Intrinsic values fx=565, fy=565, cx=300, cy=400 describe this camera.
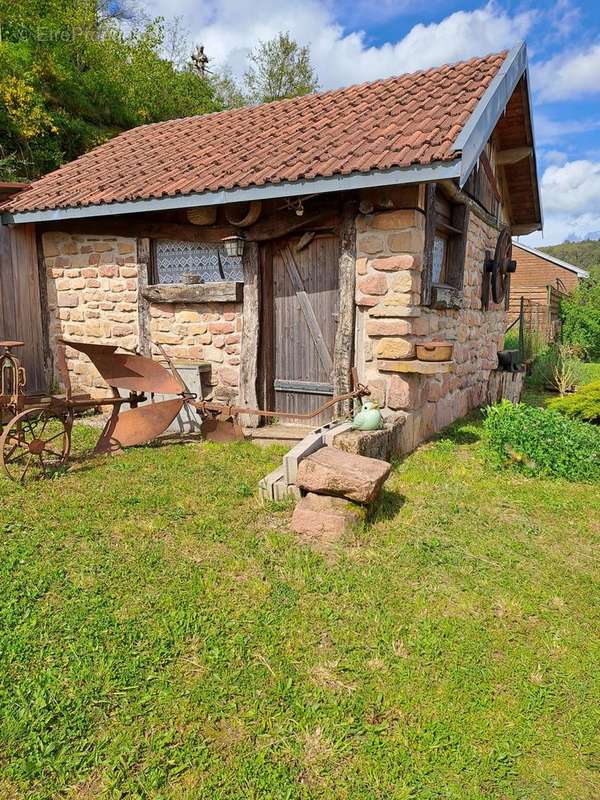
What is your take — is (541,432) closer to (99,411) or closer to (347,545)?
(347,545)

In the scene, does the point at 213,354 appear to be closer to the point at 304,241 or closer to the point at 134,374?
the point at 134,374

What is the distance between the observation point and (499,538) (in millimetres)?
3855

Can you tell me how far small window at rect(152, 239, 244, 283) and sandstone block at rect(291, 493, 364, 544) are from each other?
3.36 meters

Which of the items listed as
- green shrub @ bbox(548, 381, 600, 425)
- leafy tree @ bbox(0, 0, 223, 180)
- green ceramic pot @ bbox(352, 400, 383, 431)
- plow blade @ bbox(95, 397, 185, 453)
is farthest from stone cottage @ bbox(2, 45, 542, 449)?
leafy tree @ bbox(0, 0, 223, 180)

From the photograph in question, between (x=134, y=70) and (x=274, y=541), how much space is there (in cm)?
1490

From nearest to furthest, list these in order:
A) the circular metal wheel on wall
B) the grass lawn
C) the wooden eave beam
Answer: the grass lawn → the circular metal wheel on wall → the wooden eave beam

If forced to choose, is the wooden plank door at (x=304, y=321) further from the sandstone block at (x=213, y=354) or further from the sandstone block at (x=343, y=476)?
the sandstone block at (x=343, y=476)

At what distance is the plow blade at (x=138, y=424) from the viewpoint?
546 cm

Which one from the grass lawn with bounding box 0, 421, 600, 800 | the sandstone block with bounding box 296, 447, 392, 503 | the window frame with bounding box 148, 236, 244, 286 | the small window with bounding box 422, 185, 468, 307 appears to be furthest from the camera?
the window frame with bounding box 148, 236, 244, 286

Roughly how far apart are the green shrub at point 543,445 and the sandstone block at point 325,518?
2.14 m

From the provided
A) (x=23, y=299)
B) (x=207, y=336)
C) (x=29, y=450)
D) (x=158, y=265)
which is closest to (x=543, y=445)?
(x=207, y=336)

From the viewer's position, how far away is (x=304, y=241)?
19.6 ft

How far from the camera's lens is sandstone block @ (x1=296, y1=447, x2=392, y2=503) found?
368cm

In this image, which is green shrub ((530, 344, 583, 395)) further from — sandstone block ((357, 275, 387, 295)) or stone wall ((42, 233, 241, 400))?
stone wall ((42, 233, 241, 400))
